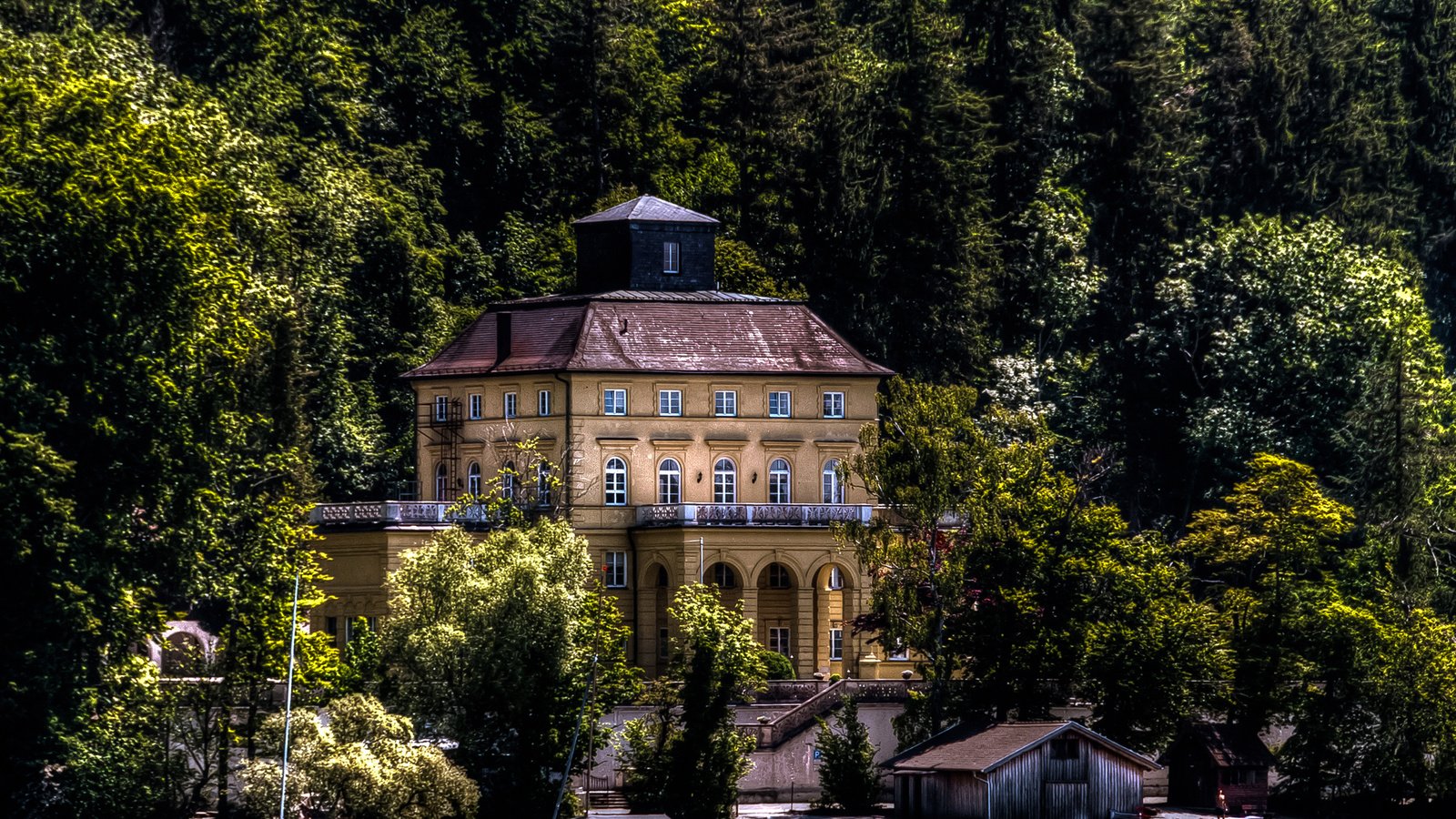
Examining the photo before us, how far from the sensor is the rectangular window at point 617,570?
4488 inches

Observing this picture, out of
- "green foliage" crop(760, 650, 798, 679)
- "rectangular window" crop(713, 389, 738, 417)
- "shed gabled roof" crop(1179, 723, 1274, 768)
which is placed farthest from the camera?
"rectangular window" crop(713, 389, 738, 417)

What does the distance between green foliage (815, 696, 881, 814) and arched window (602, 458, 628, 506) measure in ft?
62.0

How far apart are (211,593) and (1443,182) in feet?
221

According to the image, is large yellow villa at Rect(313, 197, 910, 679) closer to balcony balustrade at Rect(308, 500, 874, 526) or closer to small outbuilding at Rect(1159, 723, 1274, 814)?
balcony balustrade at Rect(308, 500, 874, 526)

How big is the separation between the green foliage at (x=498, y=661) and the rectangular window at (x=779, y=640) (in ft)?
68.8

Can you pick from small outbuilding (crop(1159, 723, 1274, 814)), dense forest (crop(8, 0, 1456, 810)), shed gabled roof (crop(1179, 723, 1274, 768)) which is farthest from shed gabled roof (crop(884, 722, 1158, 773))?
dense forest (crop(8, 0, 1456, 810))

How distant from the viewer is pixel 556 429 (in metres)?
114

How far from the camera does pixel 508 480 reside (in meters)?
110

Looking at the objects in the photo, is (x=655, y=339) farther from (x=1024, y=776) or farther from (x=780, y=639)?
(x=1024, y=776)

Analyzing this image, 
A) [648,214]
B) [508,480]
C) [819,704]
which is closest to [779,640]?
[508,480]

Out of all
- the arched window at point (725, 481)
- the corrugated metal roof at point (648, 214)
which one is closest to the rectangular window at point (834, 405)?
the arched window at point (725, 481)

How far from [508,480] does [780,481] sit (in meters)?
11.0

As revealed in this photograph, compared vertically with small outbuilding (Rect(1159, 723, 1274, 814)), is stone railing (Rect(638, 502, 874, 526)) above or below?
above

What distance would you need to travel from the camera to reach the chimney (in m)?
117
